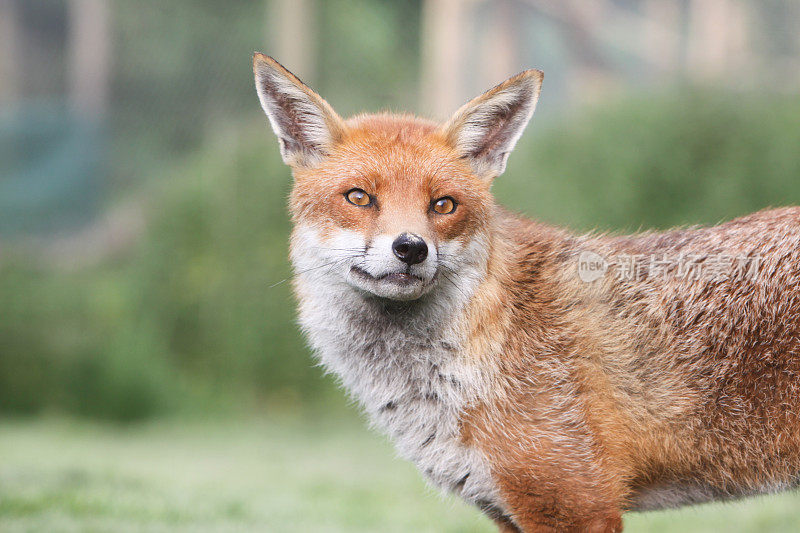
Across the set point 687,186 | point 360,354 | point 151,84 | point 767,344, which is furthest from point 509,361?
point 151,84

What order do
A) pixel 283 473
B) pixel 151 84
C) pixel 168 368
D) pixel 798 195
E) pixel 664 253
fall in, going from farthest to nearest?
1. pixel 151 84
2. pixel 168 368
3. pixel 798 195
4. pixel 283 473
5. pixel 664 253

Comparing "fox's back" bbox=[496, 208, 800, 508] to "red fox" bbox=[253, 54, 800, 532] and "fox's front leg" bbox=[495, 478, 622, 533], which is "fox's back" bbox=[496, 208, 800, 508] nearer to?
"red fox" bbox=[253, 54, 800, 532]

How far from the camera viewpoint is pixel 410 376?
386cm

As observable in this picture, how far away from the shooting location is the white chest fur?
3.67 metres

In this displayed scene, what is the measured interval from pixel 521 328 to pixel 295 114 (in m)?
1.41

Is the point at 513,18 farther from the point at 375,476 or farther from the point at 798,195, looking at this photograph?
the point at 375,476

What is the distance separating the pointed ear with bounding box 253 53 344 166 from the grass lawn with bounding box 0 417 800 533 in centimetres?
168

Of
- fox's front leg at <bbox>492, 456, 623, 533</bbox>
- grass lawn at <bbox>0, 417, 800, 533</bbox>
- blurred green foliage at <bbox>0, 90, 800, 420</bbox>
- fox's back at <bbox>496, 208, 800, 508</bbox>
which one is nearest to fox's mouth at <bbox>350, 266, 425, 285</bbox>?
fox's back at <bbox>496, 208, 800, 508</bbox>

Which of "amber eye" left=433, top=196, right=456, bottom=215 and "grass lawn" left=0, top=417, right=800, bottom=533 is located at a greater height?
"amber eye" left=433, top=196, right=456, bottom=215

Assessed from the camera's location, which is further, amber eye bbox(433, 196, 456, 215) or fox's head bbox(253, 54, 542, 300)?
amber eye bbox(433, 196, 456, 215)

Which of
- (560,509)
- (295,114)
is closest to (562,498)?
(560,509)

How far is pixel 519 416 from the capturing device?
3.65m

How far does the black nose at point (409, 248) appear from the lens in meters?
3.42

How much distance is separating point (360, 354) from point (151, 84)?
800 centimetres
